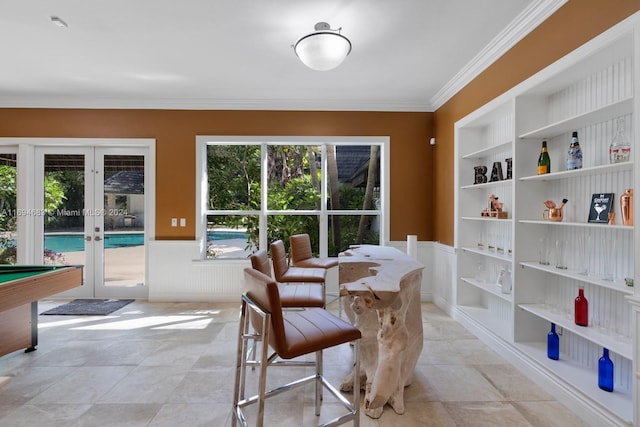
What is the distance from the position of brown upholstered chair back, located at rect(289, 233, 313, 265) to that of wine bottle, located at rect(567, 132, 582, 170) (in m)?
2.66

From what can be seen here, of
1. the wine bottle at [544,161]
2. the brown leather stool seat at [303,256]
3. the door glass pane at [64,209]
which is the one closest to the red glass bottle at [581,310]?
the wine bottle at [544,161]

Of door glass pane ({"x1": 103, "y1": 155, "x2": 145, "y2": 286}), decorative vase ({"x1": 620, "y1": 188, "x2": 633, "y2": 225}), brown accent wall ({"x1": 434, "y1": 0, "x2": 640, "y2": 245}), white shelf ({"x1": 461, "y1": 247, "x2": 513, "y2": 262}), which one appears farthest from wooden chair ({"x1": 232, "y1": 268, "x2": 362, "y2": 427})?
door glass pane ({"x1": 103, "y1": 155, "x2": 145, "y2": 286})

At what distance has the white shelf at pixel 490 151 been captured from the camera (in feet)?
9.68

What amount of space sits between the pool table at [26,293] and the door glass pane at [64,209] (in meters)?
1.85

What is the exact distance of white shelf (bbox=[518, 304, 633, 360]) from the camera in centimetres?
186

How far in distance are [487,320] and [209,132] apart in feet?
13.8

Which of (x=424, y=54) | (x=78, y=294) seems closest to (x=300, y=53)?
(x=424, y=54)

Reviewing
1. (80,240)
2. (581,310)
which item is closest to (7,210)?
(80,240)

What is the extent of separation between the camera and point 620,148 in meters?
1.95

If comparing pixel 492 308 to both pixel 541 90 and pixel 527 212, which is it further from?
pixel 541 90

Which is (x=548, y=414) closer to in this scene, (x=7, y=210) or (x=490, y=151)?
(x=490, y=151)

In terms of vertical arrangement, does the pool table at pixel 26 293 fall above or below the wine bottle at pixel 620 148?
below

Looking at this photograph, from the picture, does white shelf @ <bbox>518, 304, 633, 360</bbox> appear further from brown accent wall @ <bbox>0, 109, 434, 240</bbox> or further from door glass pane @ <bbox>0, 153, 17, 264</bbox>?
door glass pane @ <bbox>0, 153, 17, 264</bbox>

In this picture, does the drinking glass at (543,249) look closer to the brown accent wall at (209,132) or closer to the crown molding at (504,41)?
the crown molding at (504,41)
